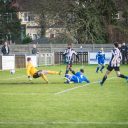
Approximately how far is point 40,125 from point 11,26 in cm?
7742

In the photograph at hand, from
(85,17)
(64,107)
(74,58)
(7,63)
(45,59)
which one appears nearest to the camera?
(64,107)

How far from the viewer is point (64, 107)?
16.1 metres

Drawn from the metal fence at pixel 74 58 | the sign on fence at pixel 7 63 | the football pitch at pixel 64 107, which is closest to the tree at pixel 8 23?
the metal fence at pixel 74 58

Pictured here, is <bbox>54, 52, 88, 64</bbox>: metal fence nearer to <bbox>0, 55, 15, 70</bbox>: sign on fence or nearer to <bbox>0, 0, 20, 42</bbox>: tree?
<bbox>0, 55, 15, 70</bbox>: sign on fence

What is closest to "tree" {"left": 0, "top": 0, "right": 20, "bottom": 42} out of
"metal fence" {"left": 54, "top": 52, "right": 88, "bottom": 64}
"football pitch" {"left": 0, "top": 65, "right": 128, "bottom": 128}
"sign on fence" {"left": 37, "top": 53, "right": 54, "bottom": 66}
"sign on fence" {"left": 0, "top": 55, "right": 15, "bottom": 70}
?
"metal fence" {"left": 54, "top": 52, "right": 88, "bottom": 64}

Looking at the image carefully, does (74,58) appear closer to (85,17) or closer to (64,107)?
(85,17)

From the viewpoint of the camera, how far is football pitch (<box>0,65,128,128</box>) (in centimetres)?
1310

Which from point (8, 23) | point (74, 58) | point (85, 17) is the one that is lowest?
point (74, 58)

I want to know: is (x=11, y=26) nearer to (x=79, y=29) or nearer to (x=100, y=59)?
(x=79, y=29)

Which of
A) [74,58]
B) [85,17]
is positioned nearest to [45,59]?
[74,58]

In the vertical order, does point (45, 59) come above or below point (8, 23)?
below

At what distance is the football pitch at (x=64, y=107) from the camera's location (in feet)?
43.0

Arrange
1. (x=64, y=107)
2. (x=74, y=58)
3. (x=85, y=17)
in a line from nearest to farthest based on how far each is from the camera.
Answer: (x=64, y=107), (x=74, y=58), (x=85, y=17)

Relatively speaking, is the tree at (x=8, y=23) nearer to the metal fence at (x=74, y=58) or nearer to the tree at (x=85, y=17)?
the tree at (x=85, y=17)
